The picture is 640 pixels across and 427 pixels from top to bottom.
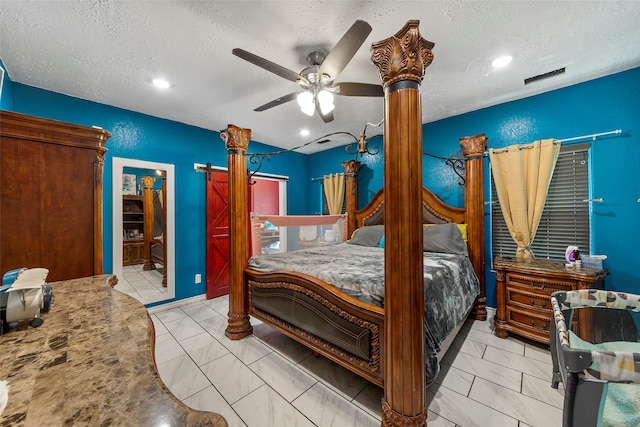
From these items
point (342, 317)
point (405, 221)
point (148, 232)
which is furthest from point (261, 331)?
point (148, 232)

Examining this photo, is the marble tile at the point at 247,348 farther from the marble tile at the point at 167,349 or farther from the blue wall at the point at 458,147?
the blue wall at the point at 458,147

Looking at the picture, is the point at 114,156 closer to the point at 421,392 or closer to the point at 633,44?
the point at 421,392

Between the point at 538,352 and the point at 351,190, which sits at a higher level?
the point at 351,190

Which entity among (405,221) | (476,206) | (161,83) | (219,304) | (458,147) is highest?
(161,83)

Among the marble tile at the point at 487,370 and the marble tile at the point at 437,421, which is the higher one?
the marble tile at the point at 487,370

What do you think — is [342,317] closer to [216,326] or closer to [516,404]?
[516,404]

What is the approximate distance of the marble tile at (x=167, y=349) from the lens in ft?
7.23

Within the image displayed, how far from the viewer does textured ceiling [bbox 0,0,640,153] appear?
1586 mm

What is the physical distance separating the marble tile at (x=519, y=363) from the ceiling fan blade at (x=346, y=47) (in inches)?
105

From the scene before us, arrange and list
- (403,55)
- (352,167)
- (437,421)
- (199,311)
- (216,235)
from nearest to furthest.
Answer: (403,55) < (437,421) < (199,311) < (216,235) < (352,167)

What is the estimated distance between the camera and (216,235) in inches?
152

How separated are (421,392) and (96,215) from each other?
2358mm

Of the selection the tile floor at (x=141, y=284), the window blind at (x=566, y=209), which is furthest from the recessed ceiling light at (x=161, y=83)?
the window blind at (x=566, y=209)

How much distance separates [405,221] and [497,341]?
2.10 metres
